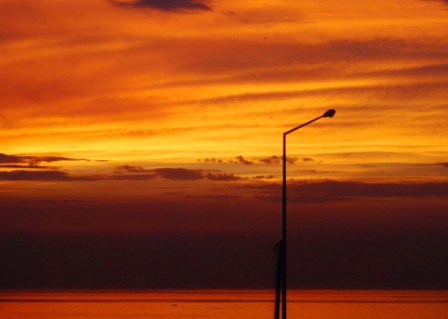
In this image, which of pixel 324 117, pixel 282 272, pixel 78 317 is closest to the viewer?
pixel 324 117

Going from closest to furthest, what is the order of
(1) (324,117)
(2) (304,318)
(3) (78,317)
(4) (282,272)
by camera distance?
(1) (324,117), (4) (282,272), (2) (304,318), (3) (78,317)

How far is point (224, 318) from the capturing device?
180500 millimetres

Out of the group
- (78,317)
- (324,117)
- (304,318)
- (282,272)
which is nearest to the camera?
(324,117)

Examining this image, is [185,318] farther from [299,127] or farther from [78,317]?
[299,127]

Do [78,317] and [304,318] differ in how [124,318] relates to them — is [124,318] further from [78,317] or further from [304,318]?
[304,318]

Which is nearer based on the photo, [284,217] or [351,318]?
[284,217]

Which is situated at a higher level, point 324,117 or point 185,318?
point 324,117

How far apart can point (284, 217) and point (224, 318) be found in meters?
138

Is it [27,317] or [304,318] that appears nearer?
[304,318]

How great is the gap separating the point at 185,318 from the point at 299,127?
5607 inches

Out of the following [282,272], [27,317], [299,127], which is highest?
[299,127]

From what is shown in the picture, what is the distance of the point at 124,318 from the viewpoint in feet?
589

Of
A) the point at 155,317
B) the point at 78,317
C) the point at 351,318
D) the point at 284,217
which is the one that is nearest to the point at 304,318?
the point at 351,318

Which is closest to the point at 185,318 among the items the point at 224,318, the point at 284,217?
the point at 224,318
